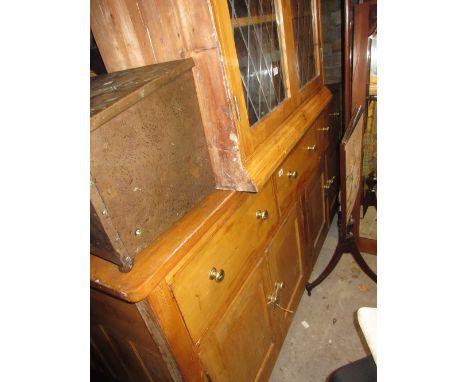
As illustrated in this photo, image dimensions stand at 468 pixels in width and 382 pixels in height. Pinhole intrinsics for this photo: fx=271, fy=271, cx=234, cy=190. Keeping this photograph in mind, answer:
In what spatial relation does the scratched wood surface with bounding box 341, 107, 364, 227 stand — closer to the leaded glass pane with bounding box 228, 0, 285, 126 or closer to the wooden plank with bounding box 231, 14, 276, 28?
the leaded glass pane with bounding box 228, 0, 285, 126

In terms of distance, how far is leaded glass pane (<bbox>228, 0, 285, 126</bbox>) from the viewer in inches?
37.0

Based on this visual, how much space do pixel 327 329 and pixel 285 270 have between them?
561 millimetres

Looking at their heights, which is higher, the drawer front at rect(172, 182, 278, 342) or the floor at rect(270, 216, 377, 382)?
the drawer front at rect(172, 182, 278, 342)

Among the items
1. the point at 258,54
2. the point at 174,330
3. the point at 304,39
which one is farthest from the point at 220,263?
the point at 304,39

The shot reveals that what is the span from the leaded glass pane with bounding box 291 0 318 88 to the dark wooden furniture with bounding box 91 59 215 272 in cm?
79

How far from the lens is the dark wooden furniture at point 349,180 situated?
1.27 metres

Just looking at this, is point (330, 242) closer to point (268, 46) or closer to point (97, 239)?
point (268, 46)

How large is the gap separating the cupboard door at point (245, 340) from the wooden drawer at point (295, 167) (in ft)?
1.12

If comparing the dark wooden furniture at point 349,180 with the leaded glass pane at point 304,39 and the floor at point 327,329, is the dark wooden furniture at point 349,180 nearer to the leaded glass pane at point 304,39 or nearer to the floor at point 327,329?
the floor at point 327,329

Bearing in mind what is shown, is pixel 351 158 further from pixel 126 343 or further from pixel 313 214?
pixel 126 343

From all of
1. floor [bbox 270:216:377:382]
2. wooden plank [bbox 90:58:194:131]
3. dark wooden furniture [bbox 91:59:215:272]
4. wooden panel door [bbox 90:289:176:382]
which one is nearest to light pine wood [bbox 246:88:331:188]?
dark wooden furniture [bbox 91:59:215:272]
